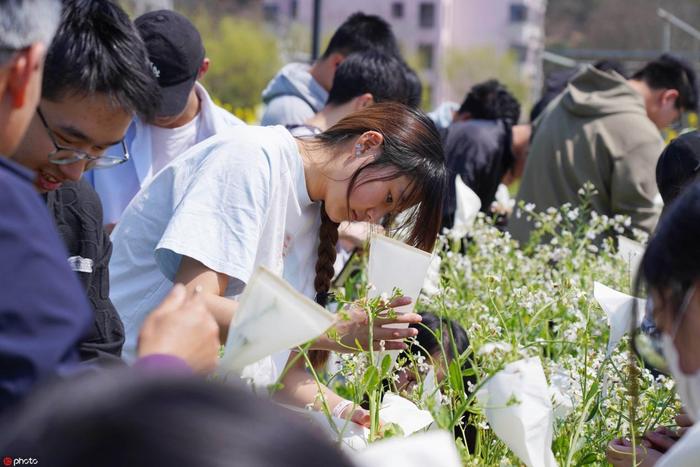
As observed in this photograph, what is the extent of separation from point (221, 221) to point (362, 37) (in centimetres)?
225

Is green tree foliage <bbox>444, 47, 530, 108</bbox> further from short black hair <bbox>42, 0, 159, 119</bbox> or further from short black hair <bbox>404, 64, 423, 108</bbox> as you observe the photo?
short black hair <bbox>42, 0, 159, 119</bbox>

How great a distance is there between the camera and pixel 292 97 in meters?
3.60

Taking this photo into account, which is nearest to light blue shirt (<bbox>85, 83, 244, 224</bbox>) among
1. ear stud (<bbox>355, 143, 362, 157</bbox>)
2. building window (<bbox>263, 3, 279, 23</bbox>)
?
ear stud (<bbox>355, 143, 362, 157</bbox>)

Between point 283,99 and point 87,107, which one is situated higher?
point 87,107

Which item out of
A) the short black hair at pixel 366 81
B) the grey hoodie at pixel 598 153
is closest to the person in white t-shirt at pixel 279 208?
the short black hair at pixel 366 81

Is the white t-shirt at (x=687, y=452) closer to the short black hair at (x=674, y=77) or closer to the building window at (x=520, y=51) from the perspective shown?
the short black hair at (x=674, y=77)

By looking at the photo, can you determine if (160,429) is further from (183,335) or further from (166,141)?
(166,141)

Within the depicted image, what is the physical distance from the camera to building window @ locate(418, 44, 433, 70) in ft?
109

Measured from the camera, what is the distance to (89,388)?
71cm

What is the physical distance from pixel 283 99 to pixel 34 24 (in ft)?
8.43

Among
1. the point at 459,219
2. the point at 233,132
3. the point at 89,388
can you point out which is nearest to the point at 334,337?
the point at 233,132

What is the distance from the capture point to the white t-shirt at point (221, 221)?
1651 millimetres

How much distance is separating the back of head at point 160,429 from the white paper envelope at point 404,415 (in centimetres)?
76

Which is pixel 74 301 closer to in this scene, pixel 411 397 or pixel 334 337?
pixel 334 337
